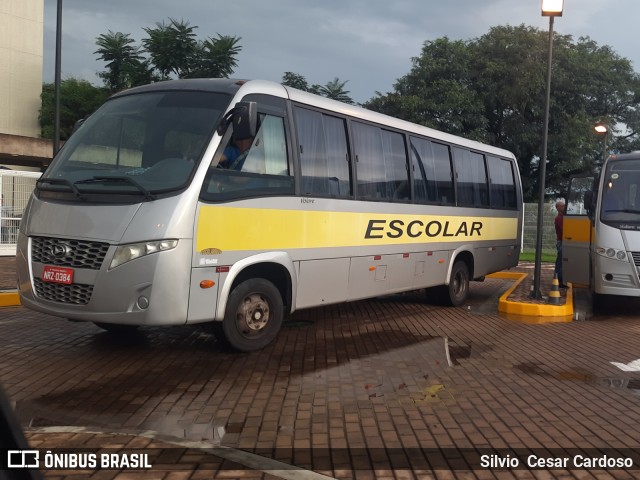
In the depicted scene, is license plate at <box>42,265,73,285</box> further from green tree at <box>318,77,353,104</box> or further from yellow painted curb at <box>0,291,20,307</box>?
green tree at <box>318,77,353,104</box>

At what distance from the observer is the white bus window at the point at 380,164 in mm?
8531

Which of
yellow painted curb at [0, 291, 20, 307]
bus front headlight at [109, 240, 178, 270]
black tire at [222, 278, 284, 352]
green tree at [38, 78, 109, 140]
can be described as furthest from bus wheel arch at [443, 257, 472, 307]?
green tree at [38, 78, 109, 140]

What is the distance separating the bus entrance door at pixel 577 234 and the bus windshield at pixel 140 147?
765 centimetres

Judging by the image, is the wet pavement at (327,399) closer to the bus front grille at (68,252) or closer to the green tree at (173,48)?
the bus front grille at (68,252)

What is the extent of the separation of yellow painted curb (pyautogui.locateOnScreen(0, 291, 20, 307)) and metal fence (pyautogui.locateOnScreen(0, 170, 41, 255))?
28.7 ft

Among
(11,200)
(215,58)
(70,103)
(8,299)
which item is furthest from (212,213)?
(70,103)

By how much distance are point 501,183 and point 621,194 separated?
265 cm

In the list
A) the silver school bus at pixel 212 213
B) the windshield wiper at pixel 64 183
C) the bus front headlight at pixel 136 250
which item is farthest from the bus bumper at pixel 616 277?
the windshield wiper at pixel 64 183

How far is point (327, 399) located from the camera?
5.26 m

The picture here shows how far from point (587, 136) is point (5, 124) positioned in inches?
1411

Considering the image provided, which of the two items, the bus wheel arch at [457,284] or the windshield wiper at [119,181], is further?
the bus wheel arch at [457,284]

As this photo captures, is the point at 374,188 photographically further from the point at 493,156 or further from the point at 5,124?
the point at 5,124

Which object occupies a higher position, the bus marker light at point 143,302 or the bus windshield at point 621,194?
the bus windshield at point 621,194

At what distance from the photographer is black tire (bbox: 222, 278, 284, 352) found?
6.51 meters
